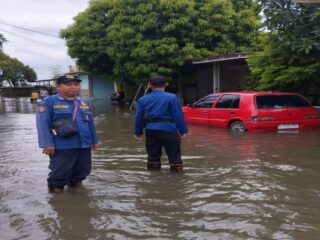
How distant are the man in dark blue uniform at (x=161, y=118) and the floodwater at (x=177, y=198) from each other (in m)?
0.56

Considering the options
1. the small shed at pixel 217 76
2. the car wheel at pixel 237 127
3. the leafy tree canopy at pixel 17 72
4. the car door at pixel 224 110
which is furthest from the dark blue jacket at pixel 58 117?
the leafy tree canopy at pixel 17 72

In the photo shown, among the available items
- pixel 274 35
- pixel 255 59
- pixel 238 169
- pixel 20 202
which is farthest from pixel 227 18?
pixel 20 202

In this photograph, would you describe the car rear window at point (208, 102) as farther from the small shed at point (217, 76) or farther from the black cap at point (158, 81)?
the black cap at point (158, 81)

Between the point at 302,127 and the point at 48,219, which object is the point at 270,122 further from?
the point at 48,219

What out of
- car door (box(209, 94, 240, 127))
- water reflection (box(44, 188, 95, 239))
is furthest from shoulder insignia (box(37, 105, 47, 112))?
car door (box(209, 94, 240, 127))

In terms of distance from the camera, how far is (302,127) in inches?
468

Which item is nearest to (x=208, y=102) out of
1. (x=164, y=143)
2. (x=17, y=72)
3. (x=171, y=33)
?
(x=164, y=143)

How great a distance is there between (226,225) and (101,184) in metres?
2.50

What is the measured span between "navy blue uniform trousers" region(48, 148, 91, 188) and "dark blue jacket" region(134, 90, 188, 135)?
1267 millimetres

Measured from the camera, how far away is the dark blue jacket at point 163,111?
6.71 meters

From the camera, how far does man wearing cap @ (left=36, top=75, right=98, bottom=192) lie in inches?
220

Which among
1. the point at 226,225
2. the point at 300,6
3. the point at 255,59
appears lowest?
the point at 226,225

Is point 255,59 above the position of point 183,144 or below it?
above

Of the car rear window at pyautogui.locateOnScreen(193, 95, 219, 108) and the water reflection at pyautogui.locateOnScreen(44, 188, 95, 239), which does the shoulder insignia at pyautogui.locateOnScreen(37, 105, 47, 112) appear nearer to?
the water reflection at pyautogui.locateOnScreen(44, 188, 95, 239)
